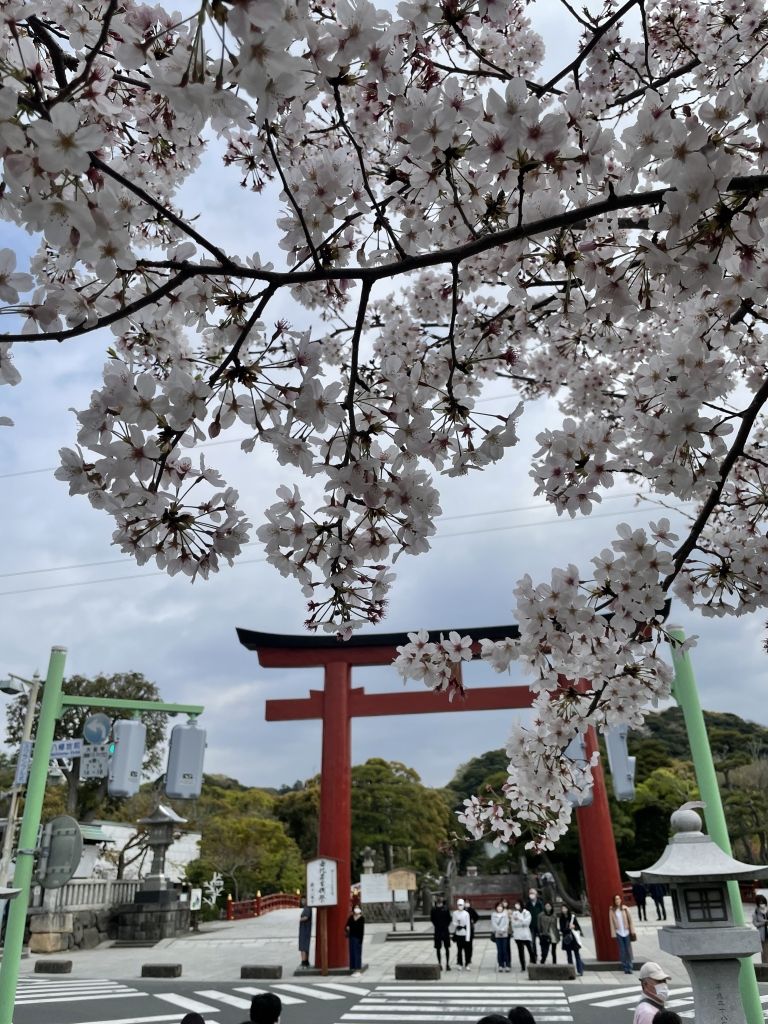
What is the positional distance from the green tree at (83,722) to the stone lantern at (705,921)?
2542 centimetres

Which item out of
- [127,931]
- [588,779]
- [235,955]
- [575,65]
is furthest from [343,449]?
[127,931]

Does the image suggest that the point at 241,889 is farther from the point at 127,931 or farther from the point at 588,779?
the point at 588,779

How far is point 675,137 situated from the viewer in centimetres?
156

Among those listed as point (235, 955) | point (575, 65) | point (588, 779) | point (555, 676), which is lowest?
point (235, 955)

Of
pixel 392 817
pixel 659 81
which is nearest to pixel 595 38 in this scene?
pixel 659 81

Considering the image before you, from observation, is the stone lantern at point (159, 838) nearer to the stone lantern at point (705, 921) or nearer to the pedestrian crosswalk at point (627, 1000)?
the pedestrian crosswalk at point (627, 1000)

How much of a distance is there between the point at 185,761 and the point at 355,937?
4514 mm

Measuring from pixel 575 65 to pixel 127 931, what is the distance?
2230cm

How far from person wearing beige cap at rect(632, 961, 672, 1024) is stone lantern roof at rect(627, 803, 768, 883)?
65 centimetres

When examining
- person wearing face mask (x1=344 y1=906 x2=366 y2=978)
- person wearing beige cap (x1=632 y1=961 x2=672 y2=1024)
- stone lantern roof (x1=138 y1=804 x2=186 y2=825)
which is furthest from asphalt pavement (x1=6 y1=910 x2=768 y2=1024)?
person wearing beige cap (x1=632 y1=961 x2=672 y2=1024)

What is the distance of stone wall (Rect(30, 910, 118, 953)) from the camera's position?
17.2m

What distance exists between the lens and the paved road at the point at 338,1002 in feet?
28.7

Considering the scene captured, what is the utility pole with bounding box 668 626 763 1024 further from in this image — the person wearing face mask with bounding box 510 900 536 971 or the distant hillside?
the distant hillside

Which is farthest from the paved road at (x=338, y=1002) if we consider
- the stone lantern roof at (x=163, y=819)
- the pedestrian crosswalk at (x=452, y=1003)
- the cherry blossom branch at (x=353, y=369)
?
the cherry blossom branch at (x=353, y=369)
